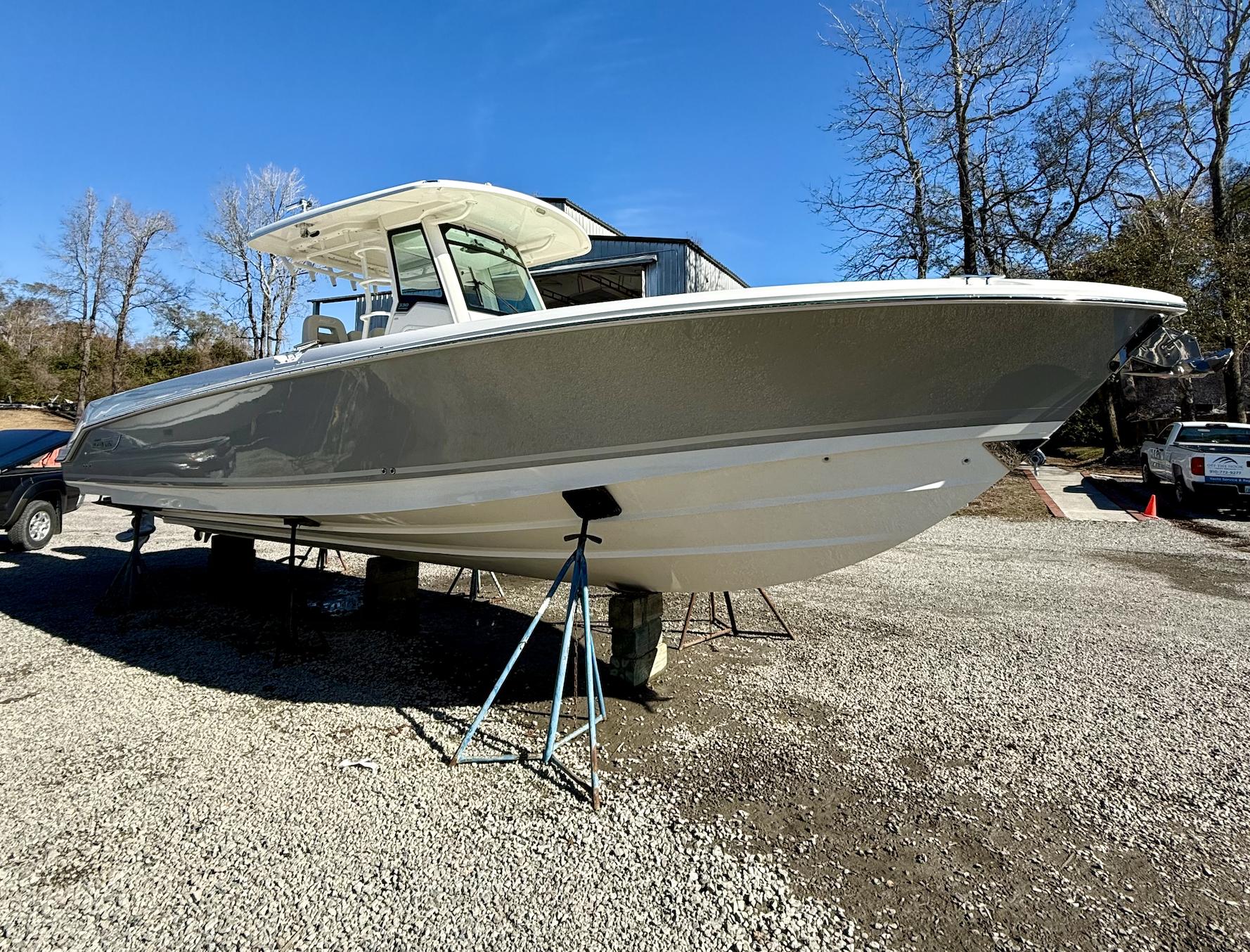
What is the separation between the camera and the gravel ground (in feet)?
6.25

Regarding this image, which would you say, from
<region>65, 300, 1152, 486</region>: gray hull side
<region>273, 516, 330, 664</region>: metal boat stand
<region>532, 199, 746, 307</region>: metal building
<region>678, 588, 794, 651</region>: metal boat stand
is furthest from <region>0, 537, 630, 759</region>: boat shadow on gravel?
<region>532, 199, 746, 307</region>: metal building

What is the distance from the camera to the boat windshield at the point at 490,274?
11.8ft

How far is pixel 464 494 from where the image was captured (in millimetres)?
3154

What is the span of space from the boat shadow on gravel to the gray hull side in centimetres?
134

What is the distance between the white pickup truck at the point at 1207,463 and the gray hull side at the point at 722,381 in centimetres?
1050

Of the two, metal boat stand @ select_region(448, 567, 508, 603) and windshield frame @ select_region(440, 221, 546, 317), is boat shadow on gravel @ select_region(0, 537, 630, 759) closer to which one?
metal boat stand @ select_region(448, 567, 508, 603)

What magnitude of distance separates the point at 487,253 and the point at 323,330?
3.76ft

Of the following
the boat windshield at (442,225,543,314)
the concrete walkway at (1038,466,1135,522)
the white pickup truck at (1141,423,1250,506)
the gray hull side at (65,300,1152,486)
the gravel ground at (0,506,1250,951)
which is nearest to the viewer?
the gravel ground at (0,506,1250,951)

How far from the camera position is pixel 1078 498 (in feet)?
39.4

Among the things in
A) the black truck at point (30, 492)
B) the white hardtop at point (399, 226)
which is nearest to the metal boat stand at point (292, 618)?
the white hardtop at point (399, 226)

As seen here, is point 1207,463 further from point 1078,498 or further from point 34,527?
point 34,527

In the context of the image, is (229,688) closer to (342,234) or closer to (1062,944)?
(342,234)

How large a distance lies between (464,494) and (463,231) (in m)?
1.66

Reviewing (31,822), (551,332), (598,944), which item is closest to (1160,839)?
(598,944)
